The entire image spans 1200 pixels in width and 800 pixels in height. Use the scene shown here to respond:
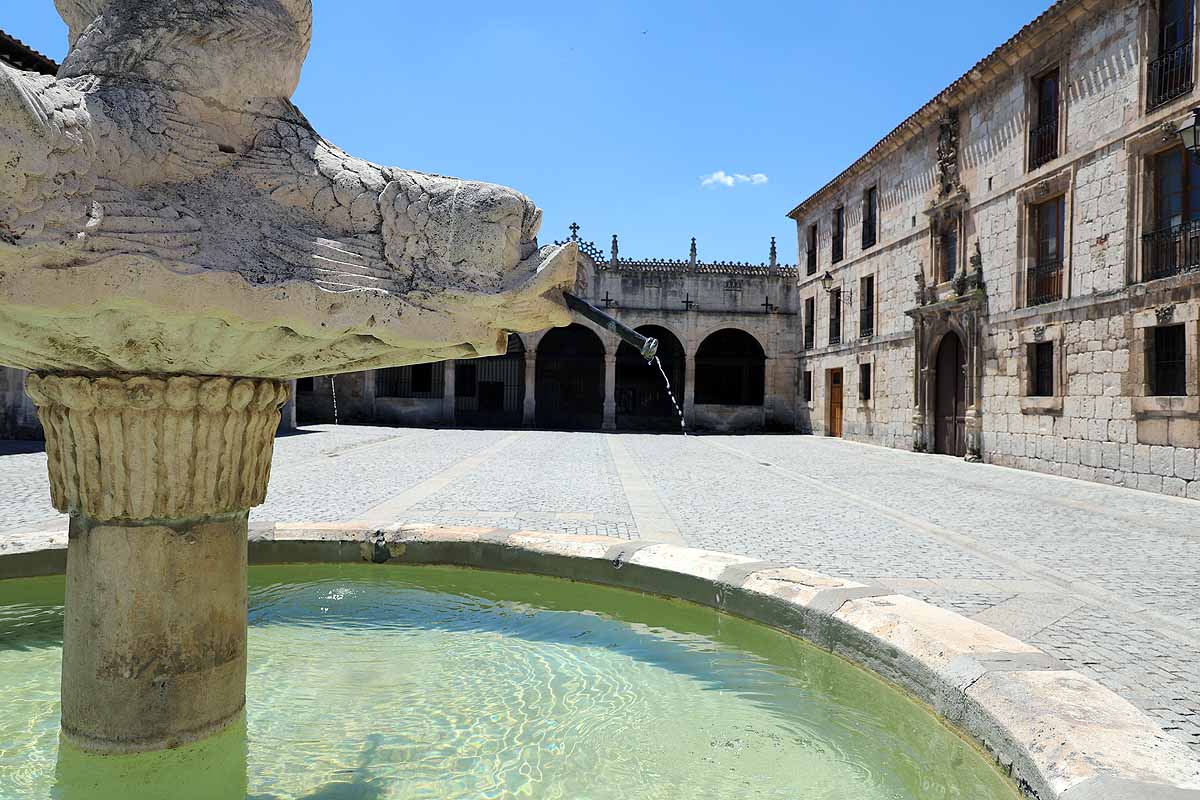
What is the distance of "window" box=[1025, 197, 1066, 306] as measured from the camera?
515 inches

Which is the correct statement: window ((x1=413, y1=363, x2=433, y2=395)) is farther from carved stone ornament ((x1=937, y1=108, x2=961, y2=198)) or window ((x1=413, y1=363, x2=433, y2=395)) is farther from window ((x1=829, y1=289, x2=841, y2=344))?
carved stone ornament ((x1=937, y1=108, x2=961, y2=198))

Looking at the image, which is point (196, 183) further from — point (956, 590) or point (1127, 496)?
point (1127, 496)

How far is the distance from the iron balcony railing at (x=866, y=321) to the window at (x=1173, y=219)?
905 centimetres

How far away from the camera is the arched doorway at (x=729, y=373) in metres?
28.8

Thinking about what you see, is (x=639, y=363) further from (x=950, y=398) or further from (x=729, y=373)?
(x=950, y=398)

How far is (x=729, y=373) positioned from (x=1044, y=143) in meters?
16.5

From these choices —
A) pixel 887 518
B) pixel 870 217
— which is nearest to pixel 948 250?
pixel 870 217

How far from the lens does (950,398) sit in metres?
16.5

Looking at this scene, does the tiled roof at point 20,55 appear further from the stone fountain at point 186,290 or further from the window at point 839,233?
the window at point 839,233

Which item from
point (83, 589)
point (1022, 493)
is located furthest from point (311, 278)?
point (1022, 493)

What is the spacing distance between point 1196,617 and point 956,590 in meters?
1.17

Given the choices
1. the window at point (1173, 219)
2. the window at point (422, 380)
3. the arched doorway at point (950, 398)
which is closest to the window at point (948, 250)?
the arched doorway at point (950, 398)

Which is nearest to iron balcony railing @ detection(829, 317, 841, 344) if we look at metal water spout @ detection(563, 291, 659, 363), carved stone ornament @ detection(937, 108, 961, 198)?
carved stone ornament @ detection(937, 108, 961, 198)

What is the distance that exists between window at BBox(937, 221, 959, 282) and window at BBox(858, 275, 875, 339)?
3289 millimetres
